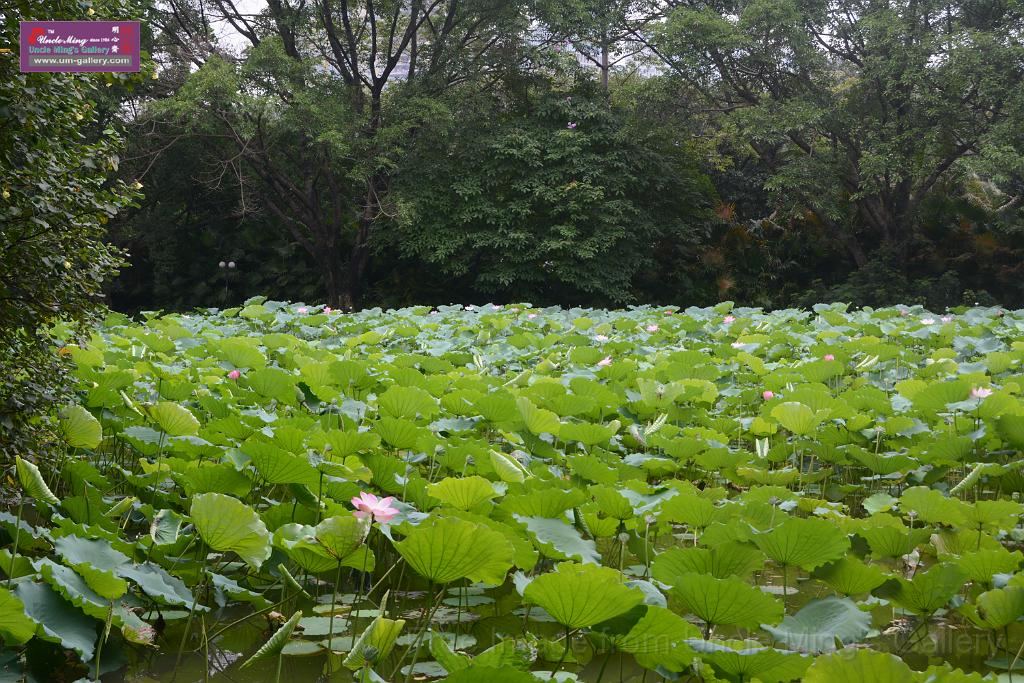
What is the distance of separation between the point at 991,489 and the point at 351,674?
207cm

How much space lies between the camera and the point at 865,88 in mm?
11219

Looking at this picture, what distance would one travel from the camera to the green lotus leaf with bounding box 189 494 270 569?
1244 mm

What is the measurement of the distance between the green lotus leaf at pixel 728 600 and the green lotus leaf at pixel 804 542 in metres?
0.16

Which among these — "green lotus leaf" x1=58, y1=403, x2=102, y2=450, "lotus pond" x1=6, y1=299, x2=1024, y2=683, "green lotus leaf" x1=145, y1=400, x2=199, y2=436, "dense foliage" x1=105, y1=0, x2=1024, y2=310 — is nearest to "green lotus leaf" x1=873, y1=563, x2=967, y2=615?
"lotus pond" x1=6, y1=299, x2=1024, y2=683

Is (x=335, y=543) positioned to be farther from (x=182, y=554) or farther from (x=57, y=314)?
(x=57, y=314)

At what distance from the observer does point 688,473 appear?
103 inches

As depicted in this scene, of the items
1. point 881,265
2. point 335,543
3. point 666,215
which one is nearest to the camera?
point 335,543

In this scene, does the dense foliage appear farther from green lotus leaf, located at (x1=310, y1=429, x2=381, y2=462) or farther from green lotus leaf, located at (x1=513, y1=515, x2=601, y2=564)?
green lotus leaf, located at (x1=513, y1=515, x2=601, y2=564)

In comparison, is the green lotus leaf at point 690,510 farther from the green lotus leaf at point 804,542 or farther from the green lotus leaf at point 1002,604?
the green lotus leaf at point 1002,604

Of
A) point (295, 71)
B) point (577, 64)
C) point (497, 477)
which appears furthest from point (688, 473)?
point (577, 64)

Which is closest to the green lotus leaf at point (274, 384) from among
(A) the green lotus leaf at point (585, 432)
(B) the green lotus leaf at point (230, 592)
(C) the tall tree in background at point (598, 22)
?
(A) the green lotus leaf at point (585, 432)

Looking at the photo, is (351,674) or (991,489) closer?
(351,674)

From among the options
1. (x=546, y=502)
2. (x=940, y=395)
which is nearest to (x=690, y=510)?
(x=546, y=502)

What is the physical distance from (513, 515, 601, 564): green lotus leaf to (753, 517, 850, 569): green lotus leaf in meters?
0.26
